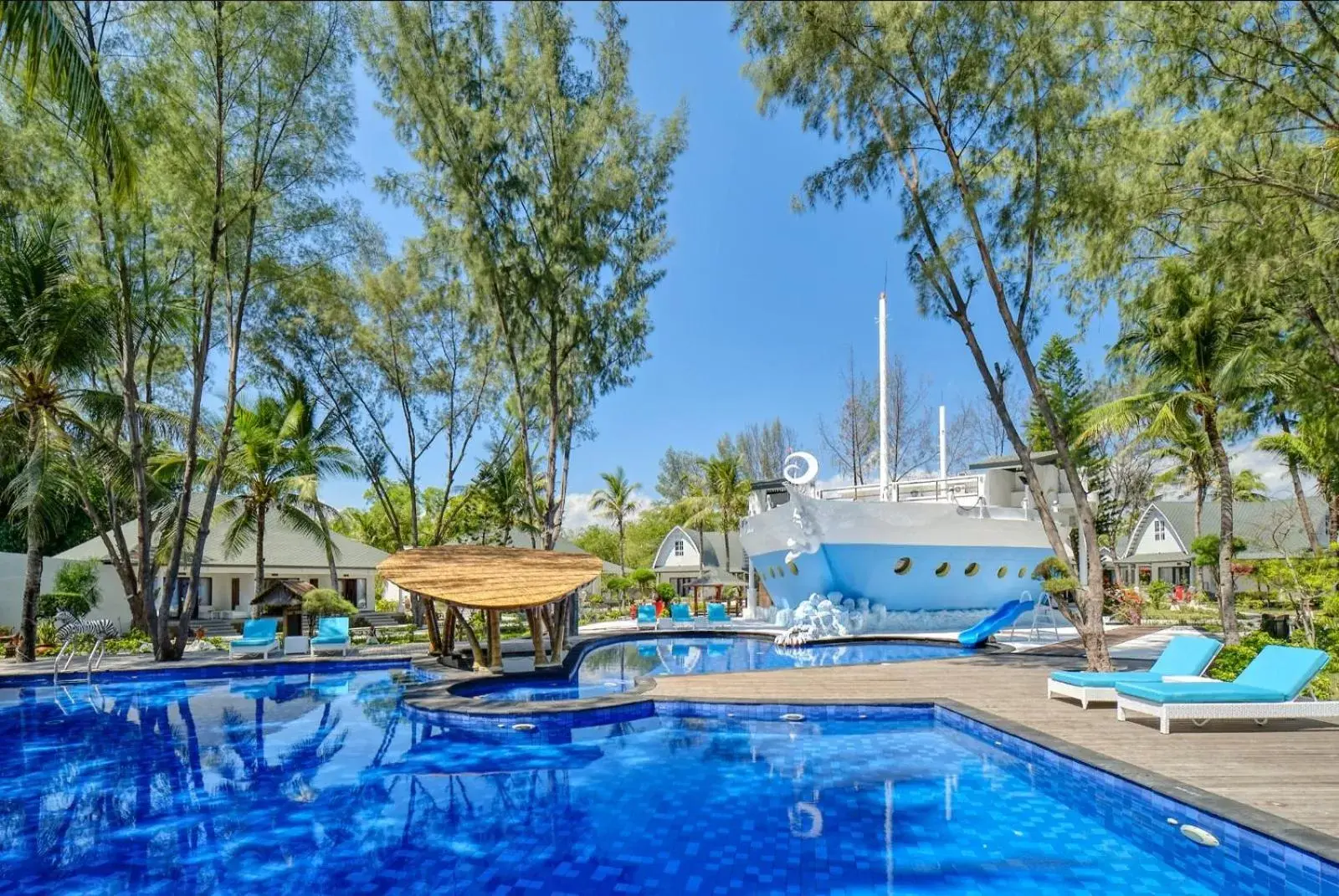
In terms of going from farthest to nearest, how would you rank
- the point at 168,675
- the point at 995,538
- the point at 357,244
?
Answer: the point at 995,538 → the point at 357,244 → the point at 168,675

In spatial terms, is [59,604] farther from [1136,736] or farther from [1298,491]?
[1298,491]

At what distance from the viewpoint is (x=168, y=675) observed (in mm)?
13664

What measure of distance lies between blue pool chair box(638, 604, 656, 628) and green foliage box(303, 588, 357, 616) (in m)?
8.66

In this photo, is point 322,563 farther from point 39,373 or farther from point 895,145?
point 895,145

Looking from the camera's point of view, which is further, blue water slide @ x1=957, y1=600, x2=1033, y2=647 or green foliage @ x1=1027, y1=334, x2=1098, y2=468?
green foliage @ x1=1027, y1=334, x2=1098, y2=468

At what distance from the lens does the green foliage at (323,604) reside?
18188 millimetres

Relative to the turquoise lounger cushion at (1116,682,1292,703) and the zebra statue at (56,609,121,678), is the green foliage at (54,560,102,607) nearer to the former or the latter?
the zebra statue at (56,609,121,678)

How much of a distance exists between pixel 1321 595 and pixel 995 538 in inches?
348

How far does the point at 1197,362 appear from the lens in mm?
14578

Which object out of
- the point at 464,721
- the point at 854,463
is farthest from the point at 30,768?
the point at 854,463

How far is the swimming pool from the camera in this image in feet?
16.3

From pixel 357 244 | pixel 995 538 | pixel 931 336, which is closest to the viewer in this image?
pixel 357 244

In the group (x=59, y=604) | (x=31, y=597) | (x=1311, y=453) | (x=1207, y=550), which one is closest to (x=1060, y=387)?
(x=1207, y=550)

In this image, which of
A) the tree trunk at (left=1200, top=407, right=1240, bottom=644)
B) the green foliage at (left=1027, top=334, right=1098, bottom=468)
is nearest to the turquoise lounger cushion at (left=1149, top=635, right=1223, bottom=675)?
the tree trunk at (left=1200, top=407, right=1240, bottom=644)
